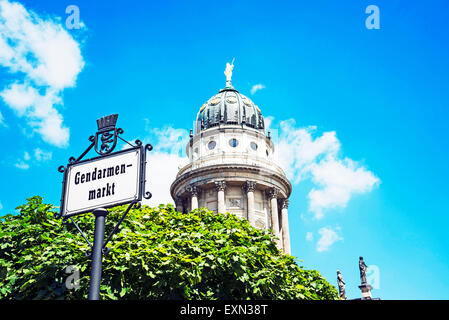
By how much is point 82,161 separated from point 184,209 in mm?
49684

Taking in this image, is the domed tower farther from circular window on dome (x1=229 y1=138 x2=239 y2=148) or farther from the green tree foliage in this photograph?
the green tree foliage

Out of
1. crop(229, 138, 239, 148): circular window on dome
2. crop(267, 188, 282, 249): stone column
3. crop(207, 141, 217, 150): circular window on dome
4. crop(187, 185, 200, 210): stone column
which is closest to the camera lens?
crop(267, 188, 282, 249): stone column

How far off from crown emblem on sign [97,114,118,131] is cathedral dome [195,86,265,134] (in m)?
52.0

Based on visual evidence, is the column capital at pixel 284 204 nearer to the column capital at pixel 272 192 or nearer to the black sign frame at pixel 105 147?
the column capital at pixel 272 192

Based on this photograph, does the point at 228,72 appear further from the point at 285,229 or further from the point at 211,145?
the point at 285,229

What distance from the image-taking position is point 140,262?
56.1 ft

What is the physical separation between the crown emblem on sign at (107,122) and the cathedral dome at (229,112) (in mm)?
52001

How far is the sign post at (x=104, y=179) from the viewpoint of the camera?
816cm

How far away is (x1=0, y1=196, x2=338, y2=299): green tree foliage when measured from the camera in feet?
55.0

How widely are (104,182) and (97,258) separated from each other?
57.7 inches

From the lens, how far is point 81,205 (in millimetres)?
8453

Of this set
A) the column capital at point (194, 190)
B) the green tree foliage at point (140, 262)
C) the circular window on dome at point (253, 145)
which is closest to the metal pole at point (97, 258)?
the green tree foliage at point (140, 262)

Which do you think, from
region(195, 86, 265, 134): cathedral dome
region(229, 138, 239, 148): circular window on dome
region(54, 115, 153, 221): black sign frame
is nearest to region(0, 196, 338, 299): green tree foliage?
region(54, 115, 153, 221): black sign frame
